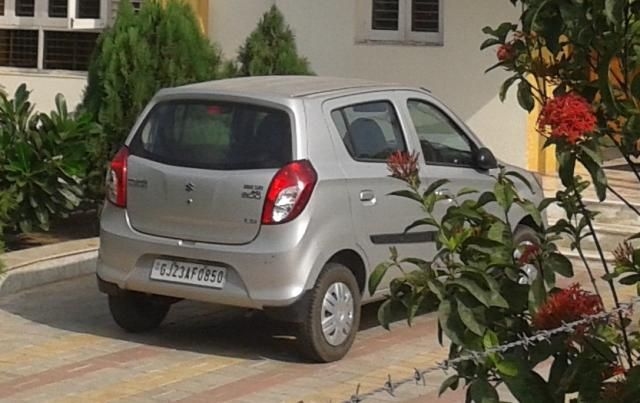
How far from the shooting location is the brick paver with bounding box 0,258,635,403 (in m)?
7.95

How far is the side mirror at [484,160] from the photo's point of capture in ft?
31.5

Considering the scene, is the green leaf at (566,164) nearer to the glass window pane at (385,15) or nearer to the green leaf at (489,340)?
the green leaf at (489,340)

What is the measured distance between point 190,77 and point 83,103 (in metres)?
1.07

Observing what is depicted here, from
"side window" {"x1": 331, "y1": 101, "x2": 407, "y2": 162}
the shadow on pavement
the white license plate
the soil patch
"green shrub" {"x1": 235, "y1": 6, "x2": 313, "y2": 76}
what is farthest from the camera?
"green shrub" {"x1": 235, "y1": 6, "x2": 313, "y2": 76}

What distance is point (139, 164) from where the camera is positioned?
8.77 metres

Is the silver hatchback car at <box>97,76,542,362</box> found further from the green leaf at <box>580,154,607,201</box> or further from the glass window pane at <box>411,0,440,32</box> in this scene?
the glass window pane at <box>411,0,440,32</box>

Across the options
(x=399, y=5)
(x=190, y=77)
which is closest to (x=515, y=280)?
(x=190, y=77)

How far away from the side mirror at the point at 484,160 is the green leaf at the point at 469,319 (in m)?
5.78

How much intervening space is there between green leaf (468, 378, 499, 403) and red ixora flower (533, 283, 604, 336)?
0.22 m

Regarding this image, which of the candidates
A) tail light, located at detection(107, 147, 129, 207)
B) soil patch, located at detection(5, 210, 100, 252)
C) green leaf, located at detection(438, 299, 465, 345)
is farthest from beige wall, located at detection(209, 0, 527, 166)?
green leaf, located at detection(438, 299, 465, 345)

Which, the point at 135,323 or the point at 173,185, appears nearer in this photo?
the point at 173,185

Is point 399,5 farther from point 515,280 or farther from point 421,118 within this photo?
point 515,280

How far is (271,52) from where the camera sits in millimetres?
13289

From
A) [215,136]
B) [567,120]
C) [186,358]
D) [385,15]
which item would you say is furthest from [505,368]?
[385,15]
